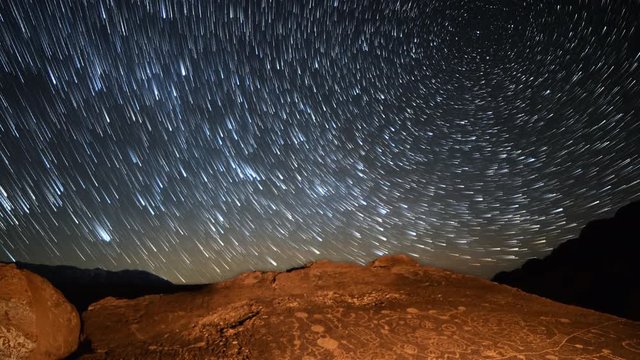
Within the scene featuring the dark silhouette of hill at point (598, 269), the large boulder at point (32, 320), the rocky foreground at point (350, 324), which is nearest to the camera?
the large boulder at point (32, 320)

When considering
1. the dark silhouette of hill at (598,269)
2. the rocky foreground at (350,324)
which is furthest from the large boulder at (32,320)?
the dark silhouette of hill at (598,269)

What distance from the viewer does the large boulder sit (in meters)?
4.40

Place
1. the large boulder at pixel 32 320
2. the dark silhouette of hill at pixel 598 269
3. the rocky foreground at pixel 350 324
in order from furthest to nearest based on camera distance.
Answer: the dark silhouette of hill at pixel 598 269, the rocky foreground at pixel 350 324, the large boulder at pixel 32 320

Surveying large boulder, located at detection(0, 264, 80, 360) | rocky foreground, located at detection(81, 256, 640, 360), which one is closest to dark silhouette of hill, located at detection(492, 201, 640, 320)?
rocky foreground, located at detection(81, 256, 640, 360)

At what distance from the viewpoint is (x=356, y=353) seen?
4938 mm

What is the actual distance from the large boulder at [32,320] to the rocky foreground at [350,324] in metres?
0.44

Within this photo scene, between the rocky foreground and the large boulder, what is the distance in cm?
44

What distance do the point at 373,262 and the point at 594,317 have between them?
5.30 metres

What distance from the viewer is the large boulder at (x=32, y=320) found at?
440 centimetres

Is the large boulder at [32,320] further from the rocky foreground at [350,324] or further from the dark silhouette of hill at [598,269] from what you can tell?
the dark silhouette of hill at [598,269]

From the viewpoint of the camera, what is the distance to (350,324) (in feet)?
19.2

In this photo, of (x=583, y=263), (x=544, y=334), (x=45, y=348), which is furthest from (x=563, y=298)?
(x=45, y=348)

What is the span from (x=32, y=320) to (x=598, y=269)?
24307 millimetres

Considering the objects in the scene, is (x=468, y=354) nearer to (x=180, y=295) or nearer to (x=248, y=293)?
(x=248, y=293)
